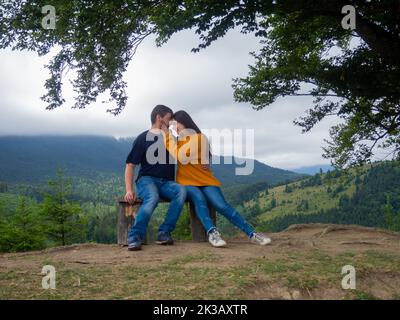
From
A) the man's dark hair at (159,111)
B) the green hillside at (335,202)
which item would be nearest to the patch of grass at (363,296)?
the man's dark hair at (159,111)

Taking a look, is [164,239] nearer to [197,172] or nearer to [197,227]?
[197,227]

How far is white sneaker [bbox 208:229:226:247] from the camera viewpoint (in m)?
7.11

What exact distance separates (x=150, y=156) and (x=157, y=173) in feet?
1.03

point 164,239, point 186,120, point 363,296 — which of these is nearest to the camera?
point 363,296

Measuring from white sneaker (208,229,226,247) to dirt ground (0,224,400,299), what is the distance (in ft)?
0.35

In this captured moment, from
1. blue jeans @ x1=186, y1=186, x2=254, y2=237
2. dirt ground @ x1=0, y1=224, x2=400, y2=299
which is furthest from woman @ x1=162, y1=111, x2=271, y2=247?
dirt ground @ x1=0, y1=224, x2=400, y2=299

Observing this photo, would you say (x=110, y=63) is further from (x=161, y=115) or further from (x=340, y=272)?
(x=340, y=272)

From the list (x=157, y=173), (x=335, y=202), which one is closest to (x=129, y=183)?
(x=157, y=173)

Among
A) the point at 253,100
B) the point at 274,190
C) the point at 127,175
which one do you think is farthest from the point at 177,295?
the point at 274,190

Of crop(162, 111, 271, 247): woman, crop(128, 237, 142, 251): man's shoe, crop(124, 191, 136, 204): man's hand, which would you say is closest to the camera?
crop(128, 237, 142, 251): man's shoe

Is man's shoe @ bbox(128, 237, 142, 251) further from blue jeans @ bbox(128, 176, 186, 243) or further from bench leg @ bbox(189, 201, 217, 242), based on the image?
bench leg @ bbox(189, 201, 217, 242)

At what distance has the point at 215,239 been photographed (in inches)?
281

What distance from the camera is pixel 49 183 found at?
2764 cm
